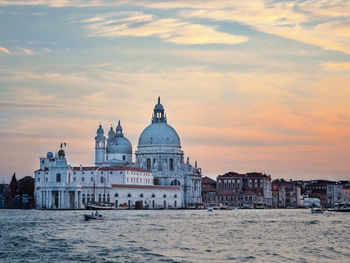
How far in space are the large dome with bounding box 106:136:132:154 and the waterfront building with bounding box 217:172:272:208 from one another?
22.4m

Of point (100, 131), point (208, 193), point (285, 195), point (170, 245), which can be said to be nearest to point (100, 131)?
point (100, 131)

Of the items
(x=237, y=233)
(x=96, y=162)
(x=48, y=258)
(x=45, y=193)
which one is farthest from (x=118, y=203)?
(x=48, y=258)

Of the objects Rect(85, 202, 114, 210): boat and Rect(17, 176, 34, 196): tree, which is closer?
Rect(85, 202, 114, 210): boat

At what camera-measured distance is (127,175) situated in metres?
128

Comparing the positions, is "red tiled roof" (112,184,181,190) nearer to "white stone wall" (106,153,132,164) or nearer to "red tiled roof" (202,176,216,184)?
"white stone wall" (106,153,132,164)

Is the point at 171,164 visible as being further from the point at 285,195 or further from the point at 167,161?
the point at 285,195

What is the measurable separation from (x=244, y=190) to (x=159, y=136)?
25.0 meters

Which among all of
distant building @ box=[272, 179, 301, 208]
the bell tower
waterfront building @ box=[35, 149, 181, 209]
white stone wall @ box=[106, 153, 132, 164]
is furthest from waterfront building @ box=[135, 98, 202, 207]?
distant building @ box=[272, 179, 301, 208]

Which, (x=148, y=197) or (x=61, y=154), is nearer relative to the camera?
(x=61, y=154)

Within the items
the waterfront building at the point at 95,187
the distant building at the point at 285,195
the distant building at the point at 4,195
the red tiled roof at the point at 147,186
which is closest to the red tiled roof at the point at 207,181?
the distant building at the point at 285,195

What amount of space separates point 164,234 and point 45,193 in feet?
221

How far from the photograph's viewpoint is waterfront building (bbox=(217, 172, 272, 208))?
15500 cm

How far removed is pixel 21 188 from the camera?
14150 cm

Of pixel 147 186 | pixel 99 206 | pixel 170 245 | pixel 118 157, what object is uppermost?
pixel 118 157
